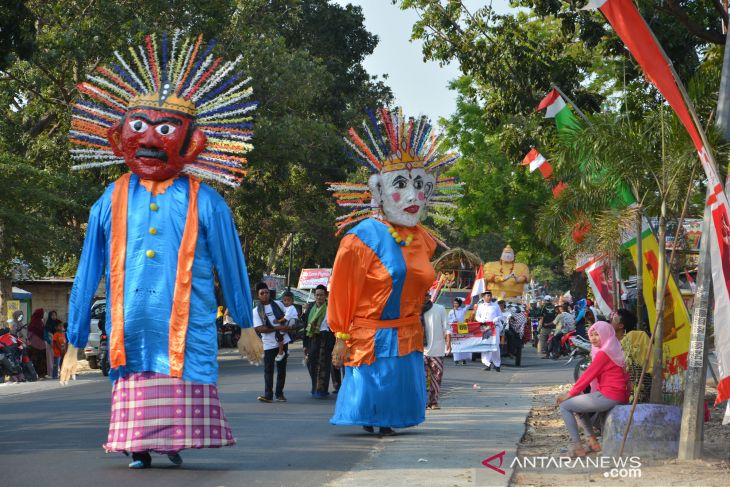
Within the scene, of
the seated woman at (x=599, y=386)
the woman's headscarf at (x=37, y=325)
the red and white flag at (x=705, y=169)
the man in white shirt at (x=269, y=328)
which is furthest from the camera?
the woman's headscarf at (x=37, y=325)

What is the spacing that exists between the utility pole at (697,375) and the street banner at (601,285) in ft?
15.6

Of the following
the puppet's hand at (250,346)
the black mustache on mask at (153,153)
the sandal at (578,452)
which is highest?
the black mustache on mask at (153,153)

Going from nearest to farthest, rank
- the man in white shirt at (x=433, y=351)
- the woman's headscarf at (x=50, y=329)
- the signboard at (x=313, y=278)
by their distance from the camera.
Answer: the man in white shirt at (x=433, y=351)
the woman's headscarf at (x=50, y=329)
the signboard at (x=313, y=278)

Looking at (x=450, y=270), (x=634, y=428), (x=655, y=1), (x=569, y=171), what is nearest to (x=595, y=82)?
(x=450, y=270)

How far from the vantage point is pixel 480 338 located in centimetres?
2638

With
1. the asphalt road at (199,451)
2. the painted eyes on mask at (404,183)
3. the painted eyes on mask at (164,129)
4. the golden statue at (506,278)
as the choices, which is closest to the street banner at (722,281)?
the asphalt road at (199,451)

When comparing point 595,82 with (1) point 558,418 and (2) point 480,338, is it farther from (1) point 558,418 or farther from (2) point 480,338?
(1) point 558,418

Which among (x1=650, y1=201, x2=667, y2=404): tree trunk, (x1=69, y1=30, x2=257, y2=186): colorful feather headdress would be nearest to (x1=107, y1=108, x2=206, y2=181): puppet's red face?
(x1=69, y1=30, x2=257, y2=186): colorful feather headdress

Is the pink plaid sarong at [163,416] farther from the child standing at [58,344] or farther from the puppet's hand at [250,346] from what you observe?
the child standing at [58,344]

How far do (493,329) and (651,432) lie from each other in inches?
643

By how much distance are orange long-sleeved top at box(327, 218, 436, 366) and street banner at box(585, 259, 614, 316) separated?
336 centimetres

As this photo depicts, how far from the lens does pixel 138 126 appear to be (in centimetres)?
925

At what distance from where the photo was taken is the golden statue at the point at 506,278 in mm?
32531

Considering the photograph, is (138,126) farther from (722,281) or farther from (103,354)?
(103,354)
